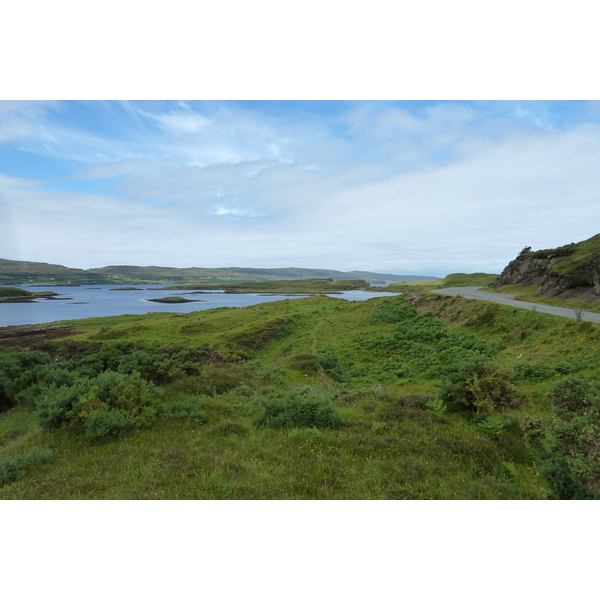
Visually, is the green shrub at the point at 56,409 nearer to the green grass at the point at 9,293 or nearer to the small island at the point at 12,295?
the small island at the point at 12,295

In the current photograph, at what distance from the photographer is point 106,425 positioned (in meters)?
7.41

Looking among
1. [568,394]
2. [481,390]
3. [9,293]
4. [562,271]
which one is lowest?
[481,390]

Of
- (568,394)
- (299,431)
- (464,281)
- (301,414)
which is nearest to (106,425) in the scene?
(299,431)

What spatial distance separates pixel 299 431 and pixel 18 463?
20.0 feet

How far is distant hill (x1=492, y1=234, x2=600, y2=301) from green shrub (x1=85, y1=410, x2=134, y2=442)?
2995cm

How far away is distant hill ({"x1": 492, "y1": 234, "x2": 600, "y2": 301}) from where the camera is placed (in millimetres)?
22938

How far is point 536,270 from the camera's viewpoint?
3556 cm

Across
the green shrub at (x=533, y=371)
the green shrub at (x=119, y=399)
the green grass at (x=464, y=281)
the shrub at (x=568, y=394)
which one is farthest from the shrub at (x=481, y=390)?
the green grass at (x=464, y=281)

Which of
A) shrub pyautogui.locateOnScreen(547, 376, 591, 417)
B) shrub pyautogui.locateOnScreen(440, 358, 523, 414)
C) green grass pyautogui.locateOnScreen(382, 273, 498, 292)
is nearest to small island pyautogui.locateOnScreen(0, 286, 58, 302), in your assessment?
green grass pyautogui.locateOnScreen(382, 273, 498, 292)

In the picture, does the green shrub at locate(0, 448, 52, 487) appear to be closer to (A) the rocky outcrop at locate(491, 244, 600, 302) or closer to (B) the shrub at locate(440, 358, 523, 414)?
(B) the shrub at locate(440, 358, 523, 414)

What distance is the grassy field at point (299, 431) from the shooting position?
5.12 m

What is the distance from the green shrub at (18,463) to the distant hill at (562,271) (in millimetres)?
31432

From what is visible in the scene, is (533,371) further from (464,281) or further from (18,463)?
(464,281)

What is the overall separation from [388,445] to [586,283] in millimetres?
27751
